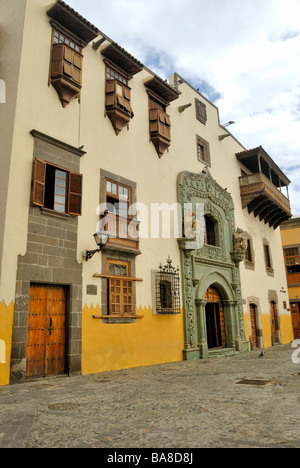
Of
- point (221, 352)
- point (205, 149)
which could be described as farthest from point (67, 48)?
point (221, 352)

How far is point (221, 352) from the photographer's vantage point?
48.6 feet

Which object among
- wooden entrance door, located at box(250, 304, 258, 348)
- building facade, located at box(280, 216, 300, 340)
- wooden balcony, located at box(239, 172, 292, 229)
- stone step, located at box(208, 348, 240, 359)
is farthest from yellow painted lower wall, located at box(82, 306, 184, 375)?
building facade, located at box(280, 216, 300, 340)

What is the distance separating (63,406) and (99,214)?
5.99 m

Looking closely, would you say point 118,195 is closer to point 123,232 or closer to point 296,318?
point 123,232

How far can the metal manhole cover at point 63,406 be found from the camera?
5441 millimetres

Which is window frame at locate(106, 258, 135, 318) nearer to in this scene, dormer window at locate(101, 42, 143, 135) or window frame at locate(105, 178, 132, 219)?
window frame at locate(105, 178, 132, 219)

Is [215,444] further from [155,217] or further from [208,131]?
[208,131]

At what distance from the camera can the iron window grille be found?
12.3 m

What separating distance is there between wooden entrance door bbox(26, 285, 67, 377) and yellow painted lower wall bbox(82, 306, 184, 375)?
0.63 metres

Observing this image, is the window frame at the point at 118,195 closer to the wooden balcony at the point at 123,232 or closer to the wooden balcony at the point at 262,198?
the wooden balcony at the point at 123,232

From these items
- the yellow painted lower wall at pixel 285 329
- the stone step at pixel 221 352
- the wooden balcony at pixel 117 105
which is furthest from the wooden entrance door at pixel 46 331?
the yellow painted lower wall at pixel 285 329

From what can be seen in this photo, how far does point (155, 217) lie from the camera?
12984 millimetres

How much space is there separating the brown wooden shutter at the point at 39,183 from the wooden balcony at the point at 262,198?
44.1 ft
